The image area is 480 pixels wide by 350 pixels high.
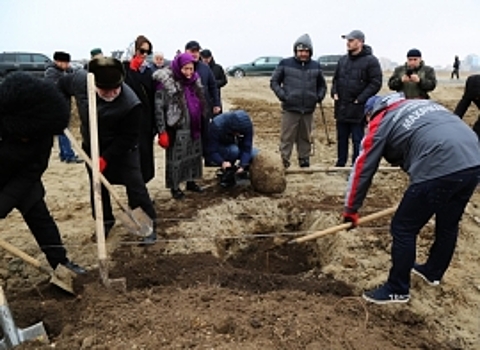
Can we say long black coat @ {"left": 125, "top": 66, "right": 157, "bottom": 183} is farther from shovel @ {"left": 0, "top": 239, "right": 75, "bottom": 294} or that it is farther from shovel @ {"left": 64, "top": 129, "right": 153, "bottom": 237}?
shovel @ {"left": 0, "top": 239, "right": 75, "bottom": 294}

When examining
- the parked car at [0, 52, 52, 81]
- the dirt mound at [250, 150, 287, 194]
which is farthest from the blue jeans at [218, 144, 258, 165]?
the parked car at [0, 52, 52, 81]

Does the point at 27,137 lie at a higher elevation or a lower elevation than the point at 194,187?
higher

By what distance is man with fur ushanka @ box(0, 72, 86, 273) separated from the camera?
3074 mm

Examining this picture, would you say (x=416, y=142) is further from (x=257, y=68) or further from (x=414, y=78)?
(x=257, y=68)

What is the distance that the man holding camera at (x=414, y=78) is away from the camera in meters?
6.29

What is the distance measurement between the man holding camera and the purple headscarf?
9.19ft

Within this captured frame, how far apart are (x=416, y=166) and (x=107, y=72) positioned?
2.44 m

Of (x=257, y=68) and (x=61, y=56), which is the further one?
(x=257, y=68)

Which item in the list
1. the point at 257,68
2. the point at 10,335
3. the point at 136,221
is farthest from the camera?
the point at 257,68

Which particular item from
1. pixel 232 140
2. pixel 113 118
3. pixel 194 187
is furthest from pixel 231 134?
pixel 113 118

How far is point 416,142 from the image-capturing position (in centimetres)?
316

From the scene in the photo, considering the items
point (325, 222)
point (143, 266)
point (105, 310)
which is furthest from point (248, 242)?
point (105, 310)

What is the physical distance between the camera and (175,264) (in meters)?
4.18

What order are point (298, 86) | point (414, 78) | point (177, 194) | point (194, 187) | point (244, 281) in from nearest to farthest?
point (244, 281)
point (177, 194)
point (194, 187)
point (414, 78)
point (298, 86)
